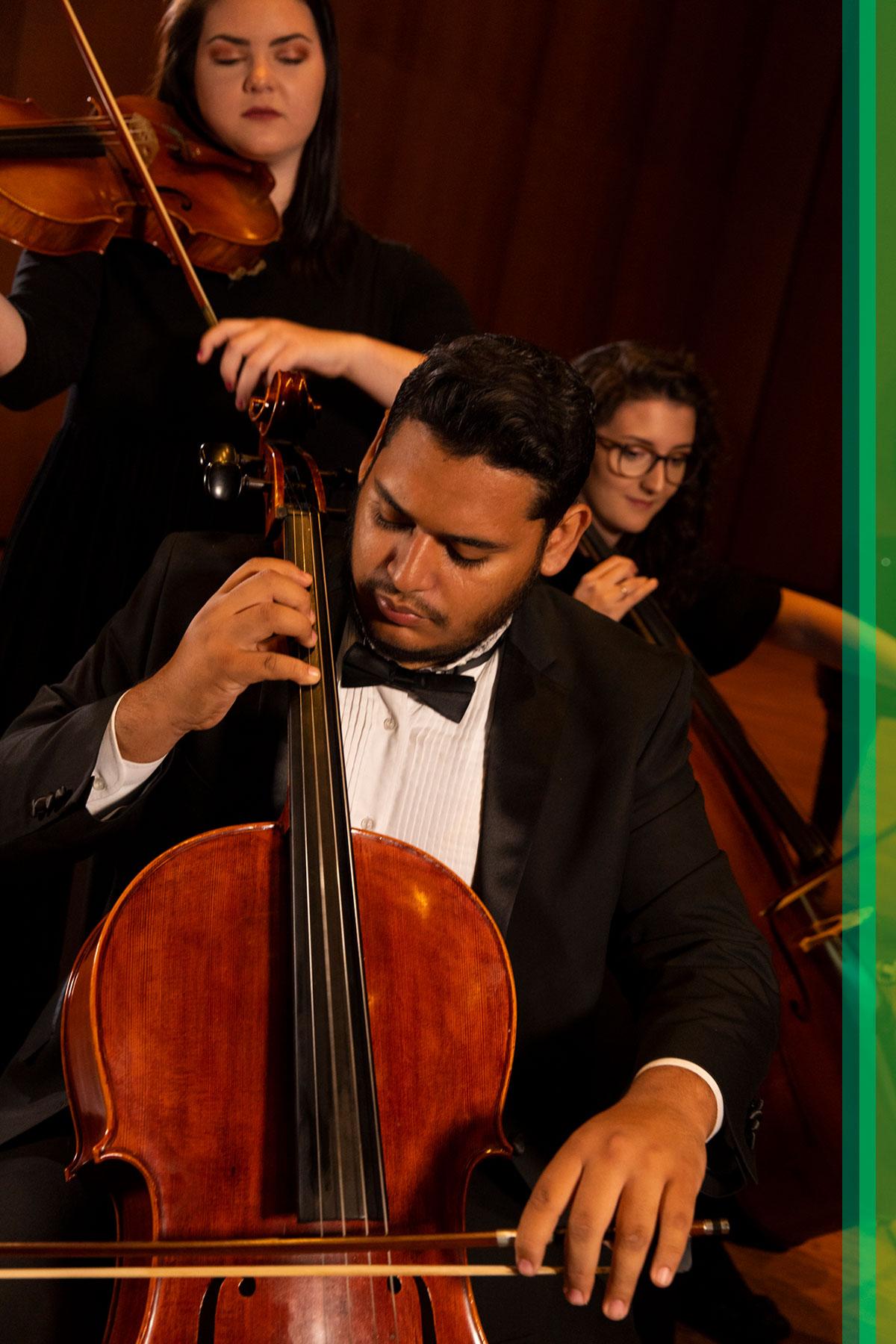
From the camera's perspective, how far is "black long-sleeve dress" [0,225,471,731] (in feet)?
4.98

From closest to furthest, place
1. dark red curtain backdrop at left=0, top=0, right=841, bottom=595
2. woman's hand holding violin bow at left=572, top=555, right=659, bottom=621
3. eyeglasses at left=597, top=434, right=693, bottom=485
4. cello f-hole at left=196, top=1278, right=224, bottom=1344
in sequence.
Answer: cello f-hole at left=196, top=1278, right=224, bottom=1344 < woman's hand holding violin bow at left=572, top=555, right=659, bottom=621 < eyeglasses at left=597, top=434, right=693, bottom=485 < dark red curtain backdrop at left=0, top=0, right=841, bottom=595

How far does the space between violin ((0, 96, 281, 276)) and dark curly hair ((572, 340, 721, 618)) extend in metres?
0.70

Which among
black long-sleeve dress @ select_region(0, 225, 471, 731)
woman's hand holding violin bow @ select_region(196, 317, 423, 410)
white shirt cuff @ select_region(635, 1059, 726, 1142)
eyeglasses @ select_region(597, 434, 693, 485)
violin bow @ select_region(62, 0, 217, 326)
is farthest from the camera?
eyeglasses @ select_region(597, 434, 693, 485)

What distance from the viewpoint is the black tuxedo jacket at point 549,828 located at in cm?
107

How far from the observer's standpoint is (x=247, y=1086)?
0.86 meters

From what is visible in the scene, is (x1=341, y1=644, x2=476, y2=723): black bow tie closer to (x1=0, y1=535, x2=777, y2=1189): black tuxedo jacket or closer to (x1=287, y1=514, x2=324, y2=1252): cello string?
(x1=0, y1=535, x2=777, y2=1189): black tuxedo jacket

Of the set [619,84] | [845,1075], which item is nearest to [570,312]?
[619,84]

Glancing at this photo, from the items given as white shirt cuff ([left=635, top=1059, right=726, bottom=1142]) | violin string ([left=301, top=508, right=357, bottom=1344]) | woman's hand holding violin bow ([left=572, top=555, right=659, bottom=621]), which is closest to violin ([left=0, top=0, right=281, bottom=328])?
violin string ([left=301, top=508, right=357, bottom=1344])

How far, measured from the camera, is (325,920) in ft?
3.01

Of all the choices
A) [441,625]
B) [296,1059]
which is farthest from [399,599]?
[296,1059]

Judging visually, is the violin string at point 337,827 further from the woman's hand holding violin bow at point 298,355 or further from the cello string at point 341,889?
the woman's hand holding violin bow at point 298,355

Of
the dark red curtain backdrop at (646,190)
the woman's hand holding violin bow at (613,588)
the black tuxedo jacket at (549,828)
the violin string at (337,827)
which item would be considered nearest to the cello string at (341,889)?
the violin string at (337,827)

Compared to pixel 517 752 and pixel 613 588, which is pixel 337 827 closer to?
pixel 517 752

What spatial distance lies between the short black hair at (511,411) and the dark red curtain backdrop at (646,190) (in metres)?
2.49
